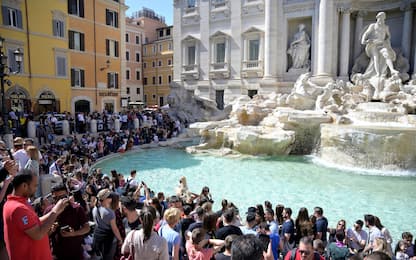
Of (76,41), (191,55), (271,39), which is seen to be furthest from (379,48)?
(76,41)

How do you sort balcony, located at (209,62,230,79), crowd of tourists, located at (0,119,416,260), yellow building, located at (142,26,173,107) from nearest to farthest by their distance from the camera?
crowd of tourists, located at (0,119,416,260) → balcony, located at (209,62,230,79) → yellow building, located at (142,26,173,107)

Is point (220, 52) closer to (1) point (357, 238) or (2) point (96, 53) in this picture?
(2) point (96, 53)

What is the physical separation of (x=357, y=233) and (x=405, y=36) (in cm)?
1728

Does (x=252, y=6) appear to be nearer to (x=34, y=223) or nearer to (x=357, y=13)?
(x=357, y=13)

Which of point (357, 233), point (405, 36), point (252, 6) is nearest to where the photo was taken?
point (357, 233)

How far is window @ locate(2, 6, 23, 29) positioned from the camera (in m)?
16.5

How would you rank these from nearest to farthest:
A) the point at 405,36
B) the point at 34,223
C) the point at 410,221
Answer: the point at 34,223 → the point at 410,221 → the point at 405,36

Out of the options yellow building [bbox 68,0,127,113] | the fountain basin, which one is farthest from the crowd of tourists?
yellow building [bbox 68,0,127,113]

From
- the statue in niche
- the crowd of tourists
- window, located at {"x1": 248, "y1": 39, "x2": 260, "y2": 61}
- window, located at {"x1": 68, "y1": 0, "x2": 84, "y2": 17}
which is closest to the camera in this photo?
the crowd of tourists

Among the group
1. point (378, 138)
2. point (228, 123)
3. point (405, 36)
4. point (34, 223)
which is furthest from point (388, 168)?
point (34, 223)

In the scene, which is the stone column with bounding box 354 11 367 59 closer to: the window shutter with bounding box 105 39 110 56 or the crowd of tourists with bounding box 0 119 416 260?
the window shutter with bounding box 105 39 110 56

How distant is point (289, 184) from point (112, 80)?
57.3ft

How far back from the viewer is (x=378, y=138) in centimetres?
1144

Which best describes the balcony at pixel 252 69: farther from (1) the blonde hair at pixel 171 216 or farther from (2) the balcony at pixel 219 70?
(1) the blonde hair at pixel 171 216
